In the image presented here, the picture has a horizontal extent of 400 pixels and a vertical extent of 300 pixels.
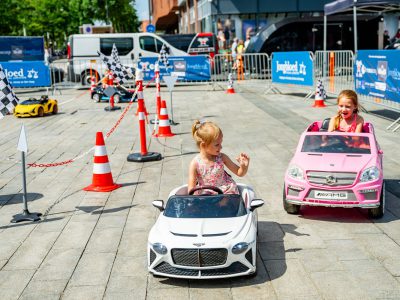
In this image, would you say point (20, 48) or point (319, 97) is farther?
point (20, 48)

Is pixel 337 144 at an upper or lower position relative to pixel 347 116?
lower

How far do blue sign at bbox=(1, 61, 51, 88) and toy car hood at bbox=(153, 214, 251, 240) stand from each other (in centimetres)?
2182

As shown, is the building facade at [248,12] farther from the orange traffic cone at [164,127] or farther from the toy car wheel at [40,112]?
the orange traffic cone at [164,127]

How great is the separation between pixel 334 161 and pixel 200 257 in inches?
109

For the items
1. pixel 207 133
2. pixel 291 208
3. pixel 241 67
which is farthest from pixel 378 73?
pixel 241 67

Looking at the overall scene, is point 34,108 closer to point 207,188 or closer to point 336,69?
point 336,69

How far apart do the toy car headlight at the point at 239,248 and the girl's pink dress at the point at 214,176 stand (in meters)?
0.94

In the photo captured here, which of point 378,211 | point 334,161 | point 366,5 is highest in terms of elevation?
point 366,5

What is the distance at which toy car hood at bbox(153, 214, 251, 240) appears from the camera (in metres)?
5.02

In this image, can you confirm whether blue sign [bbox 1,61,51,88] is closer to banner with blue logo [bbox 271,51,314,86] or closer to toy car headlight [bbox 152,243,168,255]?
banner with blue logo [bbox 271,51,314,86]

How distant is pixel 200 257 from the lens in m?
4.91

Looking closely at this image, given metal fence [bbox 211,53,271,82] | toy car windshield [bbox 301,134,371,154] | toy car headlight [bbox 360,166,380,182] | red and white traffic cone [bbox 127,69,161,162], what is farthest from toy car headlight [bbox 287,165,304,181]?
metal fence [bbox 211,53,271,82]

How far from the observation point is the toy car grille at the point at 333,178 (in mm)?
6633

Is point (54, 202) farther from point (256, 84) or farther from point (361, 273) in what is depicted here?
point (256, 84)
